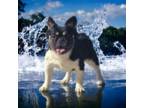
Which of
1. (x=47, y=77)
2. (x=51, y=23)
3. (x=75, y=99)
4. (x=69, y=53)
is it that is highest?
(x=51, y=23)

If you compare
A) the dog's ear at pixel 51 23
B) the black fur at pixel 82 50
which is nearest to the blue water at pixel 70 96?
the black fur at pixel 82 50

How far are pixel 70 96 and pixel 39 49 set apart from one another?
25 centimetres

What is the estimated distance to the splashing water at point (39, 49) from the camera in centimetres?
174

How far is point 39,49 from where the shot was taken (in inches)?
68.7

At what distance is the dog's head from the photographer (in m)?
1.72

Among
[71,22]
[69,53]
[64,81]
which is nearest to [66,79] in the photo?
[64,81]

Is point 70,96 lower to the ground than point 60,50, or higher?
lower

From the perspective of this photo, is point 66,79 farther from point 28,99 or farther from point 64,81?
point 28,99

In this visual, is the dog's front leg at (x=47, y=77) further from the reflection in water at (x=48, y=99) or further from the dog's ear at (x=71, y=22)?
the dog's ear at (x=71, y=22)

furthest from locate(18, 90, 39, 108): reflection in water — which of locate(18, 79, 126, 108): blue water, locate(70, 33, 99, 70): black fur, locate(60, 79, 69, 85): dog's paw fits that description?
locate(70, 33, 99, 70): black fur

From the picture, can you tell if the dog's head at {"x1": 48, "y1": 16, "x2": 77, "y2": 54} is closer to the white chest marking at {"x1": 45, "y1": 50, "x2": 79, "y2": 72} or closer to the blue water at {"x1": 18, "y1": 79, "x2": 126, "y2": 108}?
the white chest marking at {"x1": 45, "y1": 50, "x2": 79, "y2": 72}

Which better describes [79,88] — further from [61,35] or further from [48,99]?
[61,35]

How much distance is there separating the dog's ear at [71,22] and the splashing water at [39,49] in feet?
0.06

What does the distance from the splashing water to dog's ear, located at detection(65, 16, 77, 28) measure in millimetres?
19
